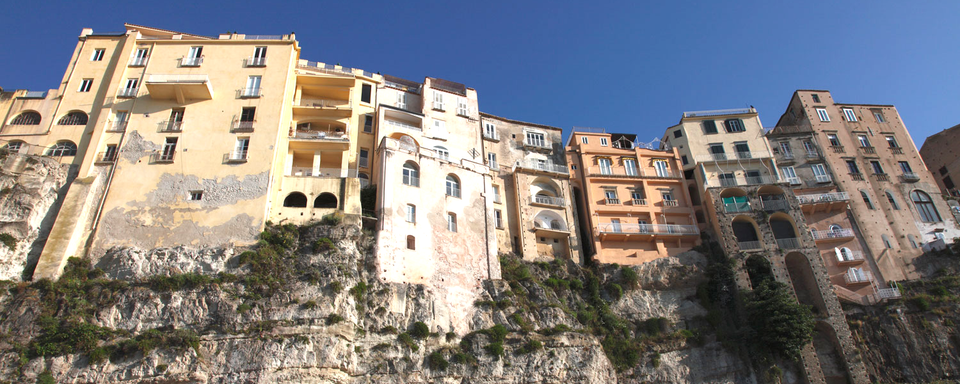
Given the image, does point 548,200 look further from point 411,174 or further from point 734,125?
point 734,125

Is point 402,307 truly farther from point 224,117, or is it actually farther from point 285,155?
point 224,117

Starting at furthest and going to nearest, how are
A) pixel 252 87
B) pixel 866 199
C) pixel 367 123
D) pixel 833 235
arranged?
pixel 866 199
pixel 833 235
pixel 367 123
pixel 252 87

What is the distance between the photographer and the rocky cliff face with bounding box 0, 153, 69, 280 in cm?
3142

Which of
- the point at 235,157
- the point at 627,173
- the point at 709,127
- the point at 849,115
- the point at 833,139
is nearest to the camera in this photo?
the point at 235,157

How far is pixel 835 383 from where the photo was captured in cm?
3928

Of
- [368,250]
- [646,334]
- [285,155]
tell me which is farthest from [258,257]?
[646,334]

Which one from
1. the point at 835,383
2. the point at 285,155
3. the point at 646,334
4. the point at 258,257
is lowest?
the point at 835,383

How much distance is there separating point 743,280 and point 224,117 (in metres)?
35.3

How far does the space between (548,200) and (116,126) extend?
28944 millimetres

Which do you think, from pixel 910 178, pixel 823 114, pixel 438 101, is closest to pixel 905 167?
pixel 910 178

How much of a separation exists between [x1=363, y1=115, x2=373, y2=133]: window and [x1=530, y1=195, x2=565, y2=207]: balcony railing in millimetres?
12807

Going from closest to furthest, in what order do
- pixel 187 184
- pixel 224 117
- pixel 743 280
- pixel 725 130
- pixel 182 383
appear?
1. pixel 182 383
2. pixel 187 184
3. pixel 224 117
4. pixel 743 280
5. pixel 725 130

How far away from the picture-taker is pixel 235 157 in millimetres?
37000

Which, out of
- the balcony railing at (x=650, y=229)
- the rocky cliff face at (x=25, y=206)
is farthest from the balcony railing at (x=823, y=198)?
the rocky cliff face at (x=25, y=206)
